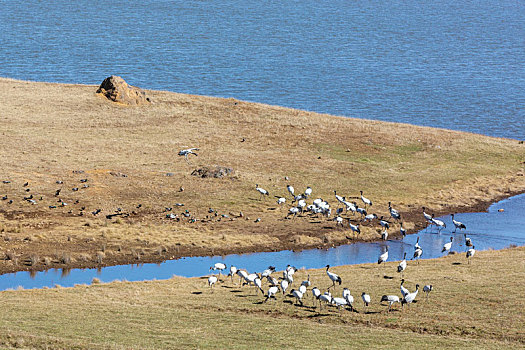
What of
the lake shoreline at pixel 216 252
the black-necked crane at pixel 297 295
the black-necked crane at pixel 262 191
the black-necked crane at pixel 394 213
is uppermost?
the black-necked crane at pixel 262 191

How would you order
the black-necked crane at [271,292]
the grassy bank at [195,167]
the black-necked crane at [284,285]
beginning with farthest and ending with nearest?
1. the grassy bank at [195,167]
2. the black-necked crane at [284,285]
3. the black-necked crane at [271,292]

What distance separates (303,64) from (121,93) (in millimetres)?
67809

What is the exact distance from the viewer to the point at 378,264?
161 feet

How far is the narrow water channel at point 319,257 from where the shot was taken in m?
47.2

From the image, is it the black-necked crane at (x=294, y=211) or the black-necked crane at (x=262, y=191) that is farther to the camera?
the black-necked crane at (x=262, y=191)

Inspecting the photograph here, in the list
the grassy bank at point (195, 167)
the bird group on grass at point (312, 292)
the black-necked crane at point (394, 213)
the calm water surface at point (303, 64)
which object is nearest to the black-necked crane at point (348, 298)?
the bird group on grass at point (312, 292)

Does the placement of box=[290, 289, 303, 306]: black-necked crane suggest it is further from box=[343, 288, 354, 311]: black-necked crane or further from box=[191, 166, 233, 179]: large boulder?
box=[191, 166, 233, 179]: large boulder

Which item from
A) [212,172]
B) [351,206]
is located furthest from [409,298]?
[212,172]

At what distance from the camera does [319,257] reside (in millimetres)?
52562

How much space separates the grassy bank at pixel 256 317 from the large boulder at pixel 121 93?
4816cm

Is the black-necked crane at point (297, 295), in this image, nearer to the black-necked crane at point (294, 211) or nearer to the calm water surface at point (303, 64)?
the black-necked crane at point (294, 211)

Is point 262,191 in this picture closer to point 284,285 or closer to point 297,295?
point 284,285

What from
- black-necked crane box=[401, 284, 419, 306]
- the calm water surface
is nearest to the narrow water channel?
black-necked crane box=[401, 284, 419, 306]

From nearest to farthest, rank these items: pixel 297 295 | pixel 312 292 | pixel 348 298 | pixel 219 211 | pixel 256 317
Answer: pixel 256 317 → pixel 348 298 → pixel 297 295 → pixel 312 292 → pixel 219 211
